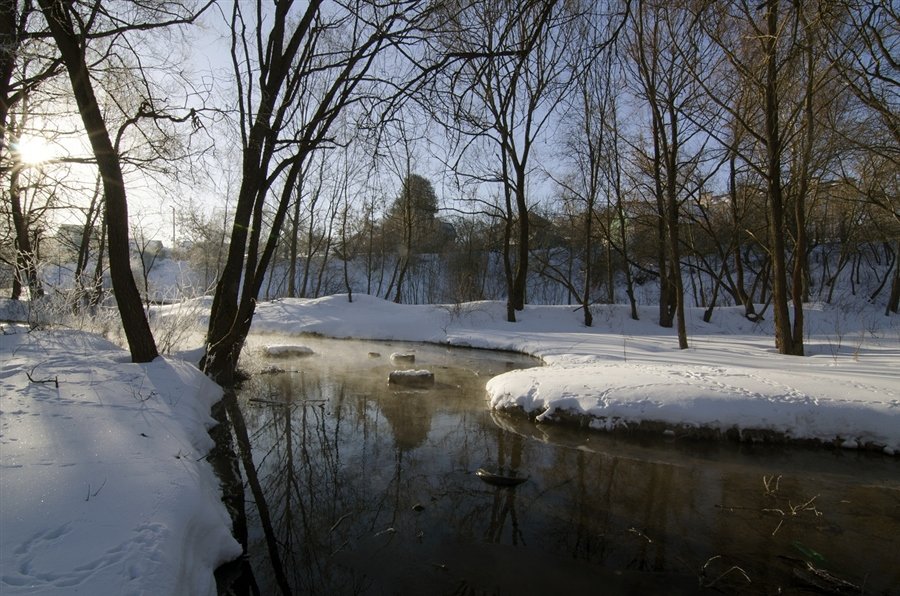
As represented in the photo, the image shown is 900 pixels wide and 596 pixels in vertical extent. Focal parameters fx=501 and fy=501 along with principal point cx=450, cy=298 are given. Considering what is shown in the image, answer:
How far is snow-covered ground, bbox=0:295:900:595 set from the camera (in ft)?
10.1

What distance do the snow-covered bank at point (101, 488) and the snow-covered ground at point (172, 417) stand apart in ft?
0.04

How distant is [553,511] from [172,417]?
4.64 meters

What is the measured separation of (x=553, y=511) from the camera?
549cm

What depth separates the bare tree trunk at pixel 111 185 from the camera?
711cm

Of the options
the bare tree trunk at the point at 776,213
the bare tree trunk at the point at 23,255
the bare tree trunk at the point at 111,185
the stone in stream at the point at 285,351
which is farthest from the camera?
the stone in stream at the point at 285,351

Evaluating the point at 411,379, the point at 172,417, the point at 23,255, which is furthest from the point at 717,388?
the point at 23,255

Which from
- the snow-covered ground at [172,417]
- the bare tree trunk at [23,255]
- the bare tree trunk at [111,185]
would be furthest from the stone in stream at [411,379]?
the bare tree trunk at [23,255]

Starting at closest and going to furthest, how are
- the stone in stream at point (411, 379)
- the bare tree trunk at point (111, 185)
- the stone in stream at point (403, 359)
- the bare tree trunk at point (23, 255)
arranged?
the bare tree trunk at point (111, 185)
the bare tree trunk at point (23, 255)
the stone in stream at point (411, 379)
the stone in stream at point (403, 359)

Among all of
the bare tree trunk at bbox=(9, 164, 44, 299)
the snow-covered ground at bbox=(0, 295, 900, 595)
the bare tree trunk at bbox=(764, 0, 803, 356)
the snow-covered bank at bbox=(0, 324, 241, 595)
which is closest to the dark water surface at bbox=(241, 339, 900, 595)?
the snow-covered ground at bbox=(0, 295, 900, 595)

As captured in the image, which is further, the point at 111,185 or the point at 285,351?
the point at 285,351

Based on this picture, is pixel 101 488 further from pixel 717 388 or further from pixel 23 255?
pixel 717 388

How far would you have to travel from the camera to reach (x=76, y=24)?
784 cm

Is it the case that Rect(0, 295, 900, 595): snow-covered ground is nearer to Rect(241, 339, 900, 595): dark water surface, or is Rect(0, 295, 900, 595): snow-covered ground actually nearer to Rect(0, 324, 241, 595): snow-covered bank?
Rect(0, 324, 241, 595): snow-covered bank

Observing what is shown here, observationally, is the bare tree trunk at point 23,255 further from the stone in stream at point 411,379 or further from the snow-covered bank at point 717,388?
the snow-covered bank at point 717,388
